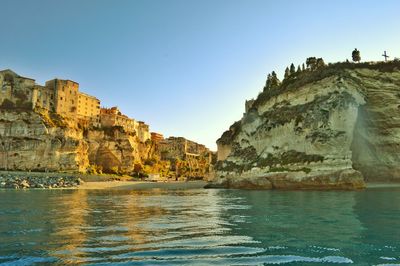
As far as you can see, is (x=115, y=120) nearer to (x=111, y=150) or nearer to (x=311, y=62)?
(x=111, y=150)

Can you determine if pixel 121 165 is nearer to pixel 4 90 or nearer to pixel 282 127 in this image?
pixel 4 90

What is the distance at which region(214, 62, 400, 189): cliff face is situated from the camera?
137 feet

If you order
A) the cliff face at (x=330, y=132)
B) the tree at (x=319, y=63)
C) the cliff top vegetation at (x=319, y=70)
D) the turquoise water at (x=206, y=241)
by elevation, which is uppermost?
the tree at (x=319, y=63)

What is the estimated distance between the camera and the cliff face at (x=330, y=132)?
1641 inches

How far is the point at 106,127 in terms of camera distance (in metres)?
112

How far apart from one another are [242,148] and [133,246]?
165 ft

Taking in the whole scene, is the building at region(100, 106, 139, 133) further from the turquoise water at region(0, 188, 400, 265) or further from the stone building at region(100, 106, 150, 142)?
the turquoise water at region(0, 188, 400, 265)

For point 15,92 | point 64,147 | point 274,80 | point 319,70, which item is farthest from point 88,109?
point 319,70

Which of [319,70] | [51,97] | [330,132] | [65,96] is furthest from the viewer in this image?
[65,96]

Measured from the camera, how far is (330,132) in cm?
4312

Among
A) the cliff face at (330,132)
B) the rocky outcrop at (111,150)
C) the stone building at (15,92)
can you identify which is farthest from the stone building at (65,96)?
the cliff face at (330,132)

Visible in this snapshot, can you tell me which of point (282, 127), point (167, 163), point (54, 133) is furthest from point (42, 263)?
point (167, 163)

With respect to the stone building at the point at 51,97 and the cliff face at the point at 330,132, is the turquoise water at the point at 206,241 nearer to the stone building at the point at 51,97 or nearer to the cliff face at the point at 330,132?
the cliff face at the point at 330,132

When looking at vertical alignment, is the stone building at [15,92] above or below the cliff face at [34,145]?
above
